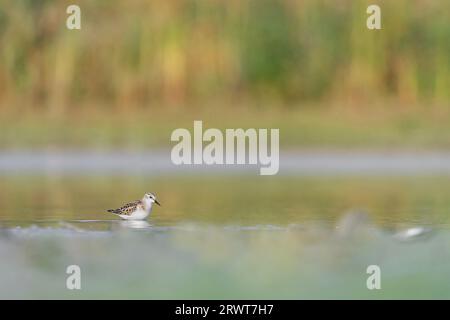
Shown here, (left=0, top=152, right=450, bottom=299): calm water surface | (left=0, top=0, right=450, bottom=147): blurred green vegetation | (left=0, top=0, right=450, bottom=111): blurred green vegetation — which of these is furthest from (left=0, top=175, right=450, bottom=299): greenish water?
(left=0, top=0, right=450, bottom=111): blurred green vegetation

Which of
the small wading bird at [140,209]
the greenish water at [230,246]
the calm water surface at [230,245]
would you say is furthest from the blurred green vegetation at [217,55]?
the small wading bird at [140,209]

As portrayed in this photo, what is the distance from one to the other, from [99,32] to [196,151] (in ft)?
9.66

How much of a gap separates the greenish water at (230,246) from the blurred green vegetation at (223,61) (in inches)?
233

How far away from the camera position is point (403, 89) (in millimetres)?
16297

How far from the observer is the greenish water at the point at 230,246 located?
6270 mm

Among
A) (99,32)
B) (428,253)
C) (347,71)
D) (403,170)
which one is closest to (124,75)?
(99,32)

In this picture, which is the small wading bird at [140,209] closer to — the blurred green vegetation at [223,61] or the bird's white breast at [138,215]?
the bird's white breast at [138,215]

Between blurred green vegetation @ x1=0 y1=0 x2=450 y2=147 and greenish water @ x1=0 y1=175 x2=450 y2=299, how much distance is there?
19.4 ft

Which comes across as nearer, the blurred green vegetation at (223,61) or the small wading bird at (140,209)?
the small wading bird at (140,209)

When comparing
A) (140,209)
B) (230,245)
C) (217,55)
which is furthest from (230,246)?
(217,55)

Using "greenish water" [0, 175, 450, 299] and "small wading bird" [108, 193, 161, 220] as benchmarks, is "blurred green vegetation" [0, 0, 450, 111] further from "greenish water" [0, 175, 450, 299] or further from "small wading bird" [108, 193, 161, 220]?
"small wading bird" [108, 193, 161, 220]

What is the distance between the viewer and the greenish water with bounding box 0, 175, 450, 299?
6270 mm
